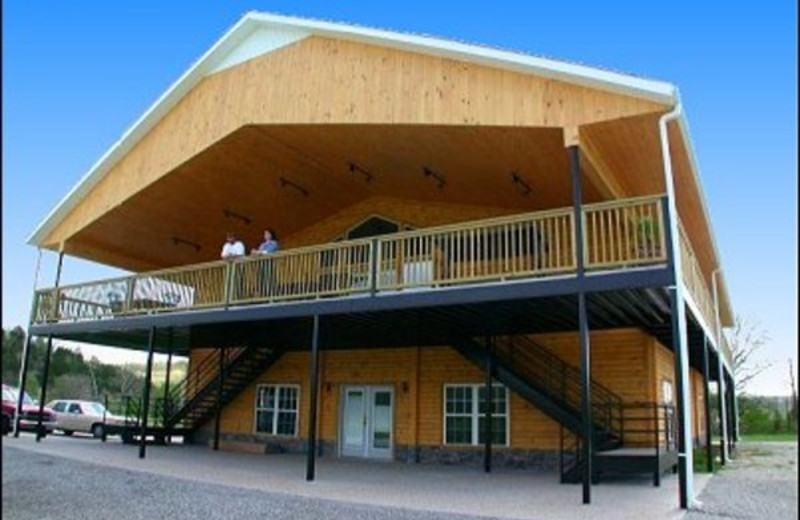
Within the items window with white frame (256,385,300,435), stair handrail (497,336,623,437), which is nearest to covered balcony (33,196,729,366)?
stair handrail (497,336,623,437)

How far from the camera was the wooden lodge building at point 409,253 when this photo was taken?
11.0m

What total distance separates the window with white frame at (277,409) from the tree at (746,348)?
111 ft

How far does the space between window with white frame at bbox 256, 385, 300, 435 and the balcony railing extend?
4.39 meters

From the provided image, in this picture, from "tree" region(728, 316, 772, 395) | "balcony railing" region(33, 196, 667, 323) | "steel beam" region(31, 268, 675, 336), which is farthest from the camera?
"tree" region(728, 316, 772, 395)

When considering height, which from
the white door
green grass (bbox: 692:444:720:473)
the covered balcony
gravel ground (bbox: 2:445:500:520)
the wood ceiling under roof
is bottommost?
gravel ground (bbox: 2:445:500:520)

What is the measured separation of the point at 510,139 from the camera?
1213cm

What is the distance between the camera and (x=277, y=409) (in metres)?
18.9

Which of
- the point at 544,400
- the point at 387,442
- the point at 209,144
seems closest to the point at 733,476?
the point at 544,400

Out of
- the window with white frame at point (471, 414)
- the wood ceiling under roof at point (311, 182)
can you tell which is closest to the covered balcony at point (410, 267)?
the wood ceiling under roof at point (311, 182)

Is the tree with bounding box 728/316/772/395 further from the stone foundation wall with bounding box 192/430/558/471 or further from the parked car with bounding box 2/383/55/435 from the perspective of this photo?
the parked car with bounding box 2/383/55/435

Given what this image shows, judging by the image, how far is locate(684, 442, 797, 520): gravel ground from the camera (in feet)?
28.9

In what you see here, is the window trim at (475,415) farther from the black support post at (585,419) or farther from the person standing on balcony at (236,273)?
the black support post at (585,419)

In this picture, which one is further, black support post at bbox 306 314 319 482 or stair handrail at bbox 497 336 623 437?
stair handrail at bbox 497 336 623 437

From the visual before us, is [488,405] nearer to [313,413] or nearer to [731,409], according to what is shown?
[313,413]
